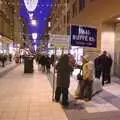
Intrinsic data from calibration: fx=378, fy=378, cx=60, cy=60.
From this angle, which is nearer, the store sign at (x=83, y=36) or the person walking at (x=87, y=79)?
the store sign at (x=83, y=36)

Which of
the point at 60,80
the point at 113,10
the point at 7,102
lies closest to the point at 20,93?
the point at 7,102

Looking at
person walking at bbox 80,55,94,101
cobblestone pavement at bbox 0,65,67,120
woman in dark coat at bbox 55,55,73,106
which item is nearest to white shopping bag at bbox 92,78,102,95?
person walking at bbox 80,55,94,101

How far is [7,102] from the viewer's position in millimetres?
14359

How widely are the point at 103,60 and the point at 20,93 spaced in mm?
5509

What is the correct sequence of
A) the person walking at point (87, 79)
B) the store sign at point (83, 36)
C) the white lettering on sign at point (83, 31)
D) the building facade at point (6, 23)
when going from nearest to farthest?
the store sign at point (83, 36) < the white lettering on sign at point (83, 31) < the person walking at point (87, 79) < the building facade at point (6, 23)

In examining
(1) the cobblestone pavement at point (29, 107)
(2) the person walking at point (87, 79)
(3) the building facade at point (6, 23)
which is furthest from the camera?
(3) the building facade at point (6, 23)

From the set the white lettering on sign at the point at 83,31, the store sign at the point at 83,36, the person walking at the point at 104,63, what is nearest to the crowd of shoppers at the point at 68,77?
the store sign at the point at 83,36

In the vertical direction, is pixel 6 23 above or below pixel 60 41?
above

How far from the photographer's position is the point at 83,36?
13.9 m

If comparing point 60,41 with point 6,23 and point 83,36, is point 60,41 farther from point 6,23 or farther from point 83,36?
point 6,23

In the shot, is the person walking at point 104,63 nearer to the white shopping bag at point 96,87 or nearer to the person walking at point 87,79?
the white shopping bag at point 96,87

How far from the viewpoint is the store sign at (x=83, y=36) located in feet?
44.9

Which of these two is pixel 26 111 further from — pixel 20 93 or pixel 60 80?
pixel 20 93

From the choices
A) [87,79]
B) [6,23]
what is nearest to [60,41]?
[87,79]
